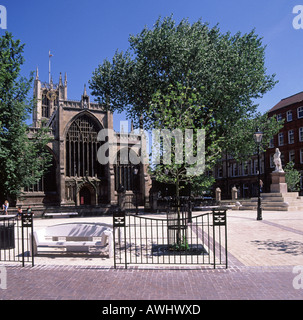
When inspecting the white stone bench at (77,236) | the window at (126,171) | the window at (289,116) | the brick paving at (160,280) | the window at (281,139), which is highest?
the window at (289,116)

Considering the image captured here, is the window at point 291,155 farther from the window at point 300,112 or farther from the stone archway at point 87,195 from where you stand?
the stone archway at point 87,195

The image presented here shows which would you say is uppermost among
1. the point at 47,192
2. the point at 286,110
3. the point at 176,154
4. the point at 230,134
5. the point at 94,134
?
the point at 286,110

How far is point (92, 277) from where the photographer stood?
6.38 metres

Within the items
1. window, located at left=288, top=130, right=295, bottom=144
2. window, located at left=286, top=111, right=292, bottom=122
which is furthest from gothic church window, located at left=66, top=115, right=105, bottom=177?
window, located at left=286, top=111, right=292, bottom=122

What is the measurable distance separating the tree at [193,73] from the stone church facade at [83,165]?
18.3m

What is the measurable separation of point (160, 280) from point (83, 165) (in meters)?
37.7

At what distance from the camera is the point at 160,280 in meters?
6.03

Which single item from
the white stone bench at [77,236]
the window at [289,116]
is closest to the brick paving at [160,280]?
the white stone bench at [77,236]

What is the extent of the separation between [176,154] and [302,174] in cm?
3700

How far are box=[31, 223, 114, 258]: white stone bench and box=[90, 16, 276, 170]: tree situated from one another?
36.2 feet

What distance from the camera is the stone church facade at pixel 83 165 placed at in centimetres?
3972

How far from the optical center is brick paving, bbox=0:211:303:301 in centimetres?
515
